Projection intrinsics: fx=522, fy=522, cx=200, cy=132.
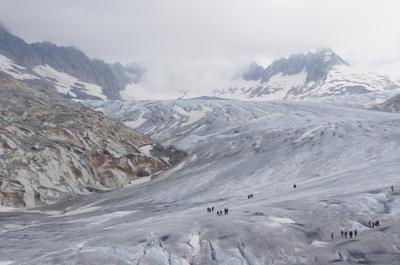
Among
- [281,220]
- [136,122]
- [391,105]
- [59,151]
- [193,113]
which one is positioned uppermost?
[391,105]

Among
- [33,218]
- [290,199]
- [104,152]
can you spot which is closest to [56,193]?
[33,218]

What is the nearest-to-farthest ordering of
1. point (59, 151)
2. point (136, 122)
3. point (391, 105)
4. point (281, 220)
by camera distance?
1. point (281, 220)
2. point (59, 151)
3. point (136, 122)
4. point (391, 105)

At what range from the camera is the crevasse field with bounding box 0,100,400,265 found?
A: 40.2 m

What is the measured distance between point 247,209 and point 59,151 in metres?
50.9

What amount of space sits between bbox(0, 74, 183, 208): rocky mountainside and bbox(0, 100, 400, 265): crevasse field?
17.7 feet

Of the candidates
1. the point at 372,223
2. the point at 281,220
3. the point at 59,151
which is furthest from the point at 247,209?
the point at 59,151

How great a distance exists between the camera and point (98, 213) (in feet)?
216

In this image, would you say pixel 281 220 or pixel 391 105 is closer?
pixel 281 220

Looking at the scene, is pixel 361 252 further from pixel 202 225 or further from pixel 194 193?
pixel 194 193

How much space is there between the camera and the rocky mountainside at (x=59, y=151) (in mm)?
79750

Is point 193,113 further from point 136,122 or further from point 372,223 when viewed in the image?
point 372,223

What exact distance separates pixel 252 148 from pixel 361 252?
64221 millimetres

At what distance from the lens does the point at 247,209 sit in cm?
5028

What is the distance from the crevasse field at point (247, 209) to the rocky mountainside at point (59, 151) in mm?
5382
